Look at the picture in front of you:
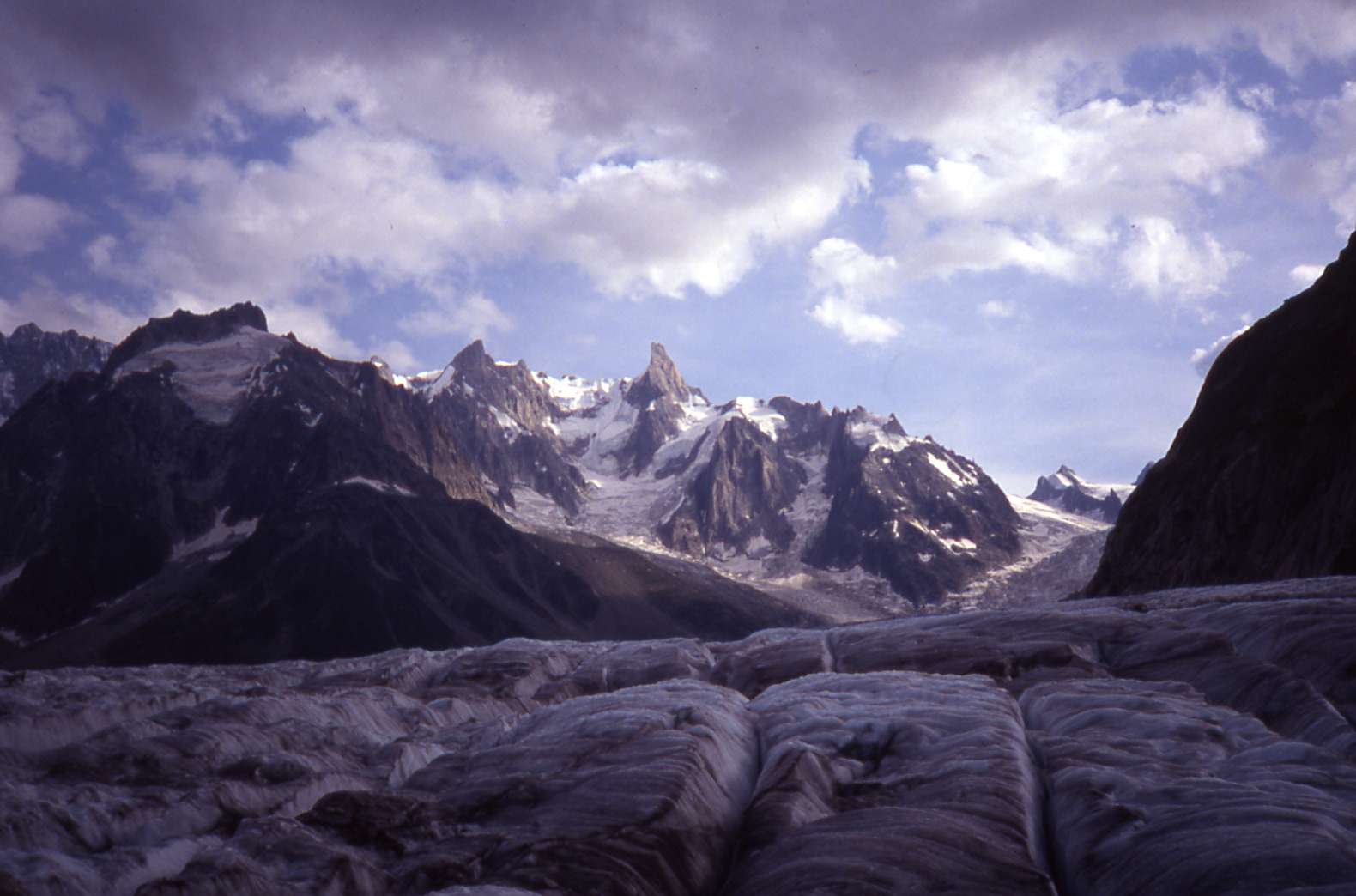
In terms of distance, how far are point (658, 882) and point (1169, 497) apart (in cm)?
9969

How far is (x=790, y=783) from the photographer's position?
18469 millimetres

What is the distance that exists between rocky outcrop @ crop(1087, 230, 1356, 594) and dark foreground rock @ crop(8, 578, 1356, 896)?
4718 centimetres

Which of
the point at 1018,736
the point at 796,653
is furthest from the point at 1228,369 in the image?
the point at 1018,736

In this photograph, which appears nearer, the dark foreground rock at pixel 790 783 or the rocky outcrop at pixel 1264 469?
the dark foreground rock at pixel 790 783

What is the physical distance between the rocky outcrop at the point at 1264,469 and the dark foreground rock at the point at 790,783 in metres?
47.2

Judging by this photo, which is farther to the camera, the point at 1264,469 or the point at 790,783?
the point at 1264,469

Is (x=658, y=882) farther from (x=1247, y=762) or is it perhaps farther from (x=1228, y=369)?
(x=1228, y=369)

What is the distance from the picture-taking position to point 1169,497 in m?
99.1

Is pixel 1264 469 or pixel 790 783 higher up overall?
pixel 1264 469

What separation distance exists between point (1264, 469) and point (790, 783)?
8223cm

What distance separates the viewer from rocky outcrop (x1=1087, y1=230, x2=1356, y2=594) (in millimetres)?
71938

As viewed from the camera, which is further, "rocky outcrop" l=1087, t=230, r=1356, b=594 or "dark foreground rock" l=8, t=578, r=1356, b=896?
"rocky outcrop" l=1087, t=230, r=1356, b=594

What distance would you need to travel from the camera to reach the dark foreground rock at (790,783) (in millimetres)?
14766

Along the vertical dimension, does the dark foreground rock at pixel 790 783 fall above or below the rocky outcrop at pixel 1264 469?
below
